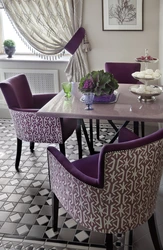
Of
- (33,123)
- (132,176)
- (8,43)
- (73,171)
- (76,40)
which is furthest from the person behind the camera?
(8,43)

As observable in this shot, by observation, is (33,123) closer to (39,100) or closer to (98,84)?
(39,100)

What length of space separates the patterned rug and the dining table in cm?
73

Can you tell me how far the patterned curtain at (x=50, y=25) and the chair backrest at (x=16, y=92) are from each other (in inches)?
43.8

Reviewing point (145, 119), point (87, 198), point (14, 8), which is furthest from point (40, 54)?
point (87, 198)

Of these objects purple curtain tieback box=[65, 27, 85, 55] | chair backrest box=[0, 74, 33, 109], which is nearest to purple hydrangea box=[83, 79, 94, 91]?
chair backrest box=[0, 74, 33, 109]

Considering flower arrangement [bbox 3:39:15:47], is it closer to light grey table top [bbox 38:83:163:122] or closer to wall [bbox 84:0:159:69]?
wall [bbox 84:0:159:69]

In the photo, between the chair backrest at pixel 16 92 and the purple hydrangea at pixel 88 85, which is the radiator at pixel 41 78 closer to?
the chair backrest at pixel 16 92

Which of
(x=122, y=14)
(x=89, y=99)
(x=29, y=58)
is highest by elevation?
(x=122, y=14)

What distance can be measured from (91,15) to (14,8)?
1.04m

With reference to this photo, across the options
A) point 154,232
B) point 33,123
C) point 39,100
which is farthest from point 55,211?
point 39,100

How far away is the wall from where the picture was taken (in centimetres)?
393

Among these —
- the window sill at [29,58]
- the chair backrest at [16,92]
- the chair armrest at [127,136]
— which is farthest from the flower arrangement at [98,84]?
the window sill at [29,58]

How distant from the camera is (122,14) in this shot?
3.95 m

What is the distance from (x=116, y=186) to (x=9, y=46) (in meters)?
3.40
